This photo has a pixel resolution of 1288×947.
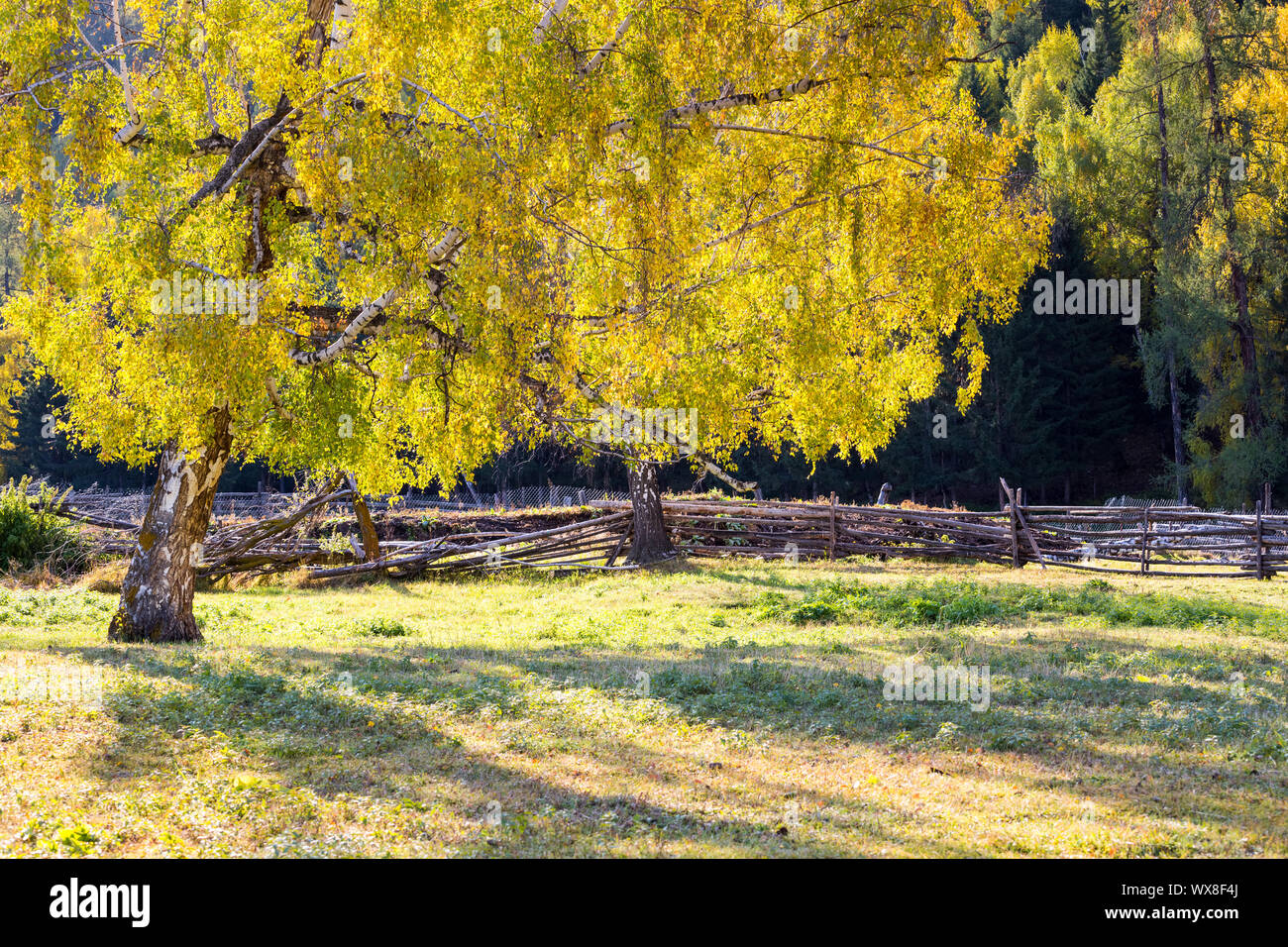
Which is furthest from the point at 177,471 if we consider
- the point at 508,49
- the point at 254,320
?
→ the point at 508,49

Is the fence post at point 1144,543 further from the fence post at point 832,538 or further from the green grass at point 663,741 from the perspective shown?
the green grass at point 663,741

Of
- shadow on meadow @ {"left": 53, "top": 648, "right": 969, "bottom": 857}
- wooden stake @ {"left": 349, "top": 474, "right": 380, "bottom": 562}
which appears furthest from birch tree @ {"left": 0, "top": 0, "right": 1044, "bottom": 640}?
wooden stake @ {"left": 349, "top": 474, "right": 380, "bottom": 562}

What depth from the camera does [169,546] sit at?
10.9 meters

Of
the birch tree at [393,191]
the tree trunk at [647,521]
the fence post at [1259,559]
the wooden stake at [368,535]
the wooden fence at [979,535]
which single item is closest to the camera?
the birch tree at [393,191]

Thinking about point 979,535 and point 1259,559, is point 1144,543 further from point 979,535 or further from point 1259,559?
point 979,535

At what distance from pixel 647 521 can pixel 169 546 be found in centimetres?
1081

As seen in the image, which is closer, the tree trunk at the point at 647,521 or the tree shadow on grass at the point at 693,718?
the tree shadow on grass at the point at 693,718

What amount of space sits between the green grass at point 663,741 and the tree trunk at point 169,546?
0.50 meters

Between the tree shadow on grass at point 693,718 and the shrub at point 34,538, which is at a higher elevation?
the shrub at point 34,538

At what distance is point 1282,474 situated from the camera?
102 feet

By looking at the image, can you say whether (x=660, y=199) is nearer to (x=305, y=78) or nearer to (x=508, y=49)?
(x=508, y=49)

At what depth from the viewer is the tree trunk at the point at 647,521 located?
20.3 m

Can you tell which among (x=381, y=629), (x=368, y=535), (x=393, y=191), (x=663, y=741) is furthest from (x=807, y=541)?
(x=663, y=741)

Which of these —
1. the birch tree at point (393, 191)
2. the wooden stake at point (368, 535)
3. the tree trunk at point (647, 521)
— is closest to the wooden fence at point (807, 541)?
the wooden stake at point (368, 535)
